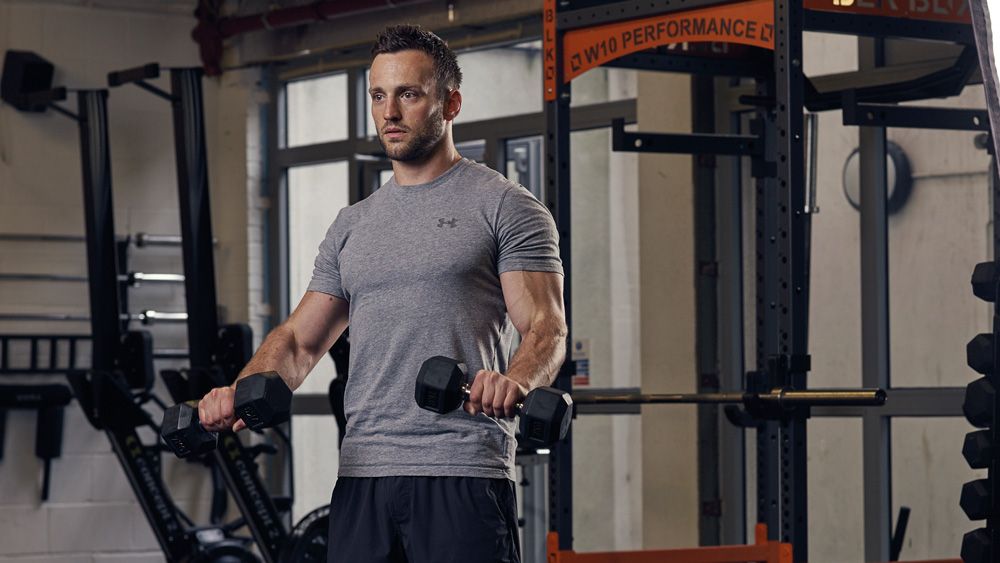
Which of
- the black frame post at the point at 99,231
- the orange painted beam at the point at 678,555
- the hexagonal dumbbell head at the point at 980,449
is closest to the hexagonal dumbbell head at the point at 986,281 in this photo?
the hexagonal dumbbell head at the point at 980,449

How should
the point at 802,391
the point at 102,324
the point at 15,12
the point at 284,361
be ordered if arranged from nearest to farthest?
1. the point at 284,361
2. the point at 802,391
3. the point at 102,324
4. the point at 15,12

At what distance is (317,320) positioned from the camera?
2414 mm

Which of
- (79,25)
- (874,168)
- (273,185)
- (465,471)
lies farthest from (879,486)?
(79,25)

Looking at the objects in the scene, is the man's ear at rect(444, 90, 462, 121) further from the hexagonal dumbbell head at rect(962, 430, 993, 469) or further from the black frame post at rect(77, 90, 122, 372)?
the black frame post at rect(77, 90, 122, 372)

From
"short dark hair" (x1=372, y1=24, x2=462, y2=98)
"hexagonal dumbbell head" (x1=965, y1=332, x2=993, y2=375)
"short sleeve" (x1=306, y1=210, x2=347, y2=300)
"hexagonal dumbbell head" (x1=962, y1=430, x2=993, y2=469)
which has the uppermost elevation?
"short dark hair" (x1=372, y1=24, x2=462, y2=98)

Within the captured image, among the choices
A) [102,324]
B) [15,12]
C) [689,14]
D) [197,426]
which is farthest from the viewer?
[15,12]

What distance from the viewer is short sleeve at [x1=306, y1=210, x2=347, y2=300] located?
94.7 inches

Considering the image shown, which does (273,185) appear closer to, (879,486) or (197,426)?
(879,486)

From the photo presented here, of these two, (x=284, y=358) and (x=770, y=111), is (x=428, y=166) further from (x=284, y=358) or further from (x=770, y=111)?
(x=770, y=111)

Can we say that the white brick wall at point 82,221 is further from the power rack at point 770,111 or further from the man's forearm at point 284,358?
the man's forearm at point 284,358

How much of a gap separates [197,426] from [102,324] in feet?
12.5

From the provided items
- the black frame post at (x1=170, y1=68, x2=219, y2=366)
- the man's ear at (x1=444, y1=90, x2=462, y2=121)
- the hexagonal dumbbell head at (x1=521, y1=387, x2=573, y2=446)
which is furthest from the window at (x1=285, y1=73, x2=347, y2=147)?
the hexagonal dumbbell head at (x1=521, y1=387, x2=573, y2=446)

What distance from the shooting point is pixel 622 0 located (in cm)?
357

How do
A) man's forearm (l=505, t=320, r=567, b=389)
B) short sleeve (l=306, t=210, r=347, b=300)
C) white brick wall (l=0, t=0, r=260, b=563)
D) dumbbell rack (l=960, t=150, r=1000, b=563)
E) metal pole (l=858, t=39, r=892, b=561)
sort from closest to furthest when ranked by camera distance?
1. man's forearm (l=505, t=320, r=567, b=389)
2. short sleeve (l=306, t=210, r=347, b=300)
3. dumbbell rack (l=960, t=150, r=1000, b=563)
4. metal pole (l=858, t=39, r=892, b=561)
5. white brick wall (l=0, t=0, r=260, b=563)
